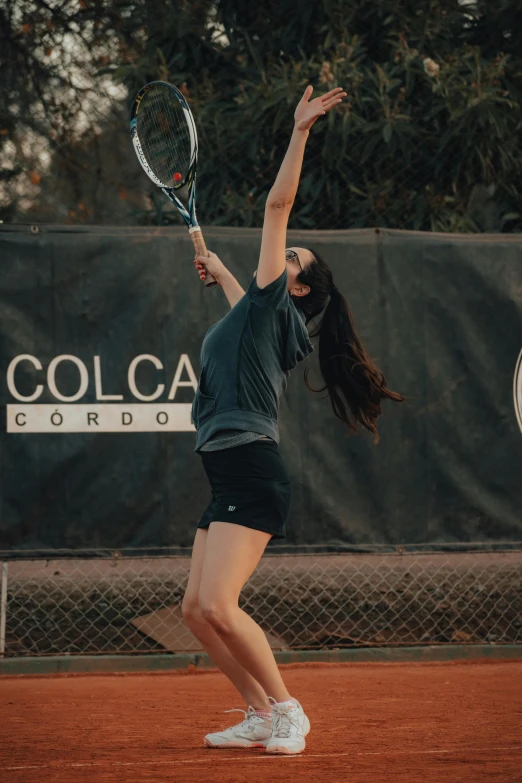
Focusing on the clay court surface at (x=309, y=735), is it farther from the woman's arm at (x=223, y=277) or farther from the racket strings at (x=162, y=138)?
the racket strings at (x=162, y=138)

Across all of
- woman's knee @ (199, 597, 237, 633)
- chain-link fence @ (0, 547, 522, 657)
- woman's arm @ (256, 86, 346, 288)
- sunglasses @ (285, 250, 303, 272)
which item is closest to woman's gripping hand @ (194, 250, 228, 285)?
sunglasses @ (285, 250, 303, 272)

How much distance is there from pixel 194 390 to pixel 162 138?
129 centimetres

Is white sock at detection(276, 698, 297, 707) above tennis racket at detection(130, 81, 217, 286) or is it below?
below

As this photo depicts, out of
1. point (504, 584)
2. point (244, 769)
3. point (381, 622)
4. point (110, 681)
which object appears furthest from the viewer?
point (504, 584)

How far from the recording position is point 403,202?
754 centimetres

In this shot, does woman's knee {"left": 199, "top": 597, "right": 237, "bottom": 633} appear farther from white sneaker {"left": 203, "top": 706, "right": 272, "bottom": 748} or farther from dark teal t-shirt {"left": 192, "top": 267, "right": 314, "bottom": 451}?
dark teal t-shirt {"left": 192, "top": 267, "right": 314, "bottom": 451}

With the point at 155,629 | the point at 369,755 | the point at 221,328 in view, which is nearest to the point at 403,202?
the point at 155,629

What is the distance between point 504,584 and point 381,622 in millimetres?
1553

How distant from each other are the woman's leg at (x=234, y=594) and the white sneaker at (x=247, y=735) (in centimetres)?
16

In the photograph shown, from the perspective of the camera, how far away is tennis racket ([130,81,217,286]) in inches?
192

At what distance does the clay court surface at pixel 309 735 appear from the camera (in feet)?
11.8

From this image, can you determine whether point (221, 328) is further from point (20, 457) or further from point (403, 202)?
point (403, 202)

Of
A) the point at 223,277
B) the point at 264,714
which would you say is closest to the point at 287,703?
the point at 264,714

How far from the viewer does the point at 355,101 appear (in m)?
7.48
